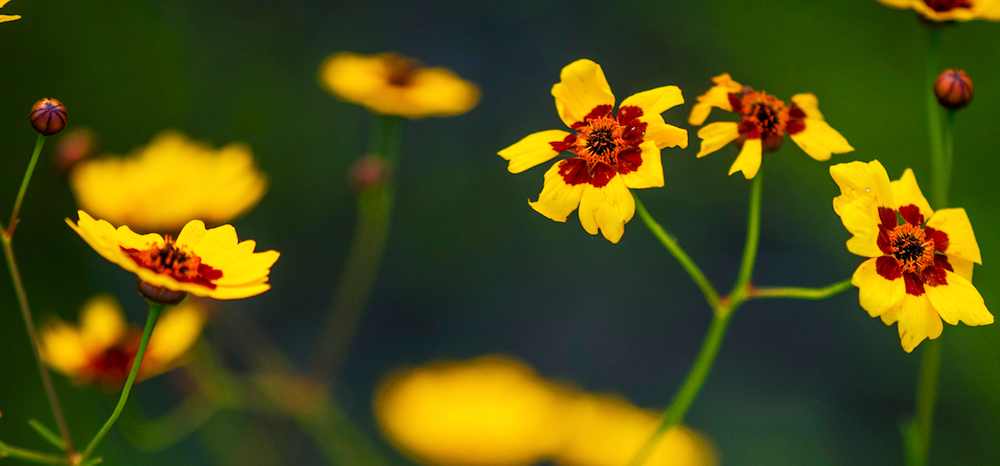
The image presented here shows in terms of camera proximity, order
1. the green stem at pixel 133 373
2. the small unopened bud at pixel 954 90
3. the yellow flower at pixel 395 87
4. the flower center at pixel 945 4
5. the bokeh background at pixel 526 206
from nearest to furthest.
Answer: the green stem at pixel 133 373 < the small unopened bud at pixel 954 90 < the flower center at pixel 945 4 < the yellow flower at pixel 395 87 < the bokeh background at pixel 526 206

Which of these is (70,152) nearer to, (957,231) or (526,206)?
(957,231)

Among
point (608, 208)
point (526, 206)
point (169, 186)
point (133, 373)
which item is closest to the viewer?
point (133, 373)

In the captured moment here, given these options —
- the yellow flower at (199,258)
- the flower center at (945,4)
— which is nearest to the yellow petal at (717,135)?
the flower center at (945,4)

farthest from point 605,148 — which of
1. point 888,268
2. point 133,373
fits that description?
point 133,373

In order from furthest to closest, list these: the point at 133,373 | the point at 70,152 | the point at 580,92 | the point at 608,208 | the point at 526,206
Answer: the point at 526,206 < the point at 70,152 < the point at 580,92 < the point at 608,208 < the point at 133,373

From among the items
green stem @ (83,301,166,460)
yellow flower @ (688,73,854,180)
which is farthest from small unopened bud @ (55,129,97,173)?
yellow flower @ (688,73,854,180)

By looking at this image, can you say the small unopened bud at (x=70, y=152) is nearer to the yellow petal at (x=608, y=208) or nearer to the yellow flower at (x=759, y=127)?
the yellow petal at (x=608, y=208)

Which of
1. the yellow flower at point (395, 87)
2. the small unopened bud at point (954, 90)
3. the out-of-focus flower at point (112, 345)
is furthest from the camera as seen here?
the yellow flower at point (395, 87)
